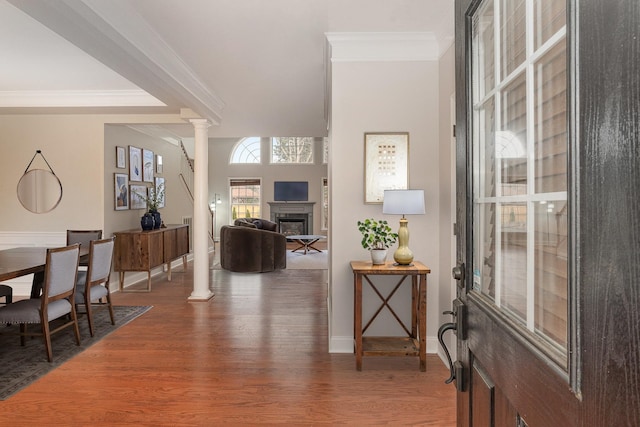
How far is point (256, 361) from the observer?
3.10 metres

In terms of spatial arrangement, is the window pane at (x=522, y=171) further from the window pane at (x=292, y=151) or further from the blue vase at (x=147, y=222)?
the window pane at (x=292, y=151)

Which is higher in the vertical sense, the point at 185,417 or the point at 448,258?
the point at 448,258

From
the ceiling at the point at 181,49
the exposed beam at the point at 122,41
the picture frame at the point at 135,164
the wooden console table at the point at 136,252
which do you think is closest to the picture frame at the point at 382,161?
the ceiling at the point at 181,49

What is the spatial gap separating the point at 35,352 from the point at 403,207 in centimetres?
334

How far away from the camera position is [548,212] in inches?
26.5

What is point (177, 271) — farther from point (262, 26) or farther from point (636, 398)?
point (636, 398)

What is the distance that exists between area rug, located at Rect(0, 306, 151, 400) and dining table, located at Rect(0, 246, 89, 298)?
1.83ft

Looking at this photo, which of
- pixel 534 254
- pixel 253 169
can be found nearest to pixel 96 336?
pixel 534 254

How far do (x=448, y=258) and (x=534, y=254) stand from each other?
240cm

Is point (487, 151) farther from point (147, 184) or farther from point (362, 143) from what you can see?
point (147, 184)

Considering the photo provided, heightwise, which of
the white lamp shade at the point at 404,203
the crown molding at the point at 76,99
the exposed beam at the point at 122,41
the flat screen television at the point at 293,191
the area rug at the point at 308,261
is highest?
the crown molding at the point at 76,99

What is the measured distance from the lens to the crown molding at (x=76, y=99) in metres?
4.86

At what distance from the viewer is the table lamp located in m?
2.87

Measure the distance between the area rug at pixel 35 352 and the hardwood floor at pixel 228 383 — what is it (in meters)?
0.11
